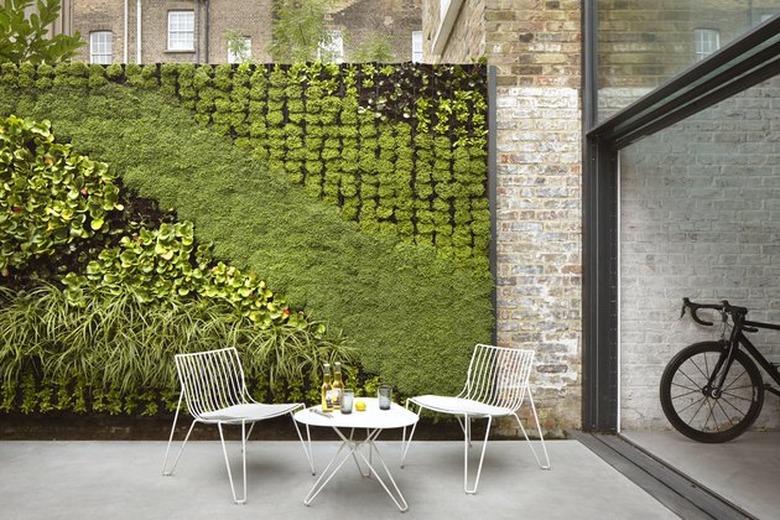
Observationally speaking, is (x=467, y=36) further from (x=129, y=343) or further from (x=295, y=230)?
(x=129, y=343)

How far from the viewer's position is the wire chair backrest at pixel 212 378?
3.94 metres

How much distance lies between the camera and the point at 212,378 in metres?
4.22

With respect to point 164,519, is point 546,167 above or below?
above

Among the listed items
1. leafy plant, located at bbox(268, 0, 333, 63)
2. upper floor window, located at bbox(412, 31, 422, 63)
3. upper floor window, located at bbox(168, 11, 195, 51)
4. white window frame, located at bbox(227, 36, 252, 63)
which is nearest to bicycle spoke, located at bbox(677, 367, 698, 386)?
leafy plant, located at bbox(268, 0, 333, 63)

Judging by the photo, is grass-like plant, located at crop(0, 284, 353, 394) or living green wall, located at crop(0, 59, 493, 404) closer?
grass-like plant, located at crop(0, 284, 353, 394)

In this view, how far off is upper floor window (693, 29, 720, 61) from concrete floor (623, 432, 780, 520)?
222 centimetres

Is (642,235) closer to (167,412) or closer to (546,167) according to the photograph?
(546,167)

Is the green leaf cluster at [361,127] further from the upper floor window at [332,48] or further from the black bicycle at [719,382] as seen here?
the upper floor window at [332,48]

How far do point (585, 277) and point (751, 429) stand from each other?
1502 millimetres

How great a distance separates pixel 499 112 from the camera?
4812mm

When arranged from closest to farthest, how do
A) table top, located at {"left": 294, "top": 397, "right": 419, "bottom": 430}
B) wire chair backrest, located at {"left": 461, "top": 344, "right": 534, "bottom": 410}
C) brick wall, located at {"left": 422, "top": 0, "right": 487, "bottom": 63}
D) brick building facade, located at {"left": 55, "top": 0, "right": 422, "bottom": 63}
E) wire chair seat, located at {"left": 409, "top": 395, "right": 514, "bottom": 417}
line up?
table top, located at {"left": 294, "top": 397, "right": 419, "bottom": 430}
wire chair seat, located at {"left": 409, "top": 395, "right": 514, "bottom": 417}
wire chair backrest, located at {"left": 461, "top": 344, "right": 534, "bottom": 410}
brick wall, located at {"left": 422, "top": 0, "right": 487, "bottom": 63}
brick building facade, located at {"left": 55, "top": 0, "right": 422, "bottom": 63}

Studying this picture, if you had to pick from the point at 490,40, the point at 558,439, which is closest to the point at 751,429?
the point at 558,439

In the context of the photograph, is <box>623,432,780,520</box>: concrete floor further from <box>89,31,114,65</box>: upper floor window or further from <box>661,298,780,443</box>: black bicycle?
<box>89,31,114,65</box>: upper floor window

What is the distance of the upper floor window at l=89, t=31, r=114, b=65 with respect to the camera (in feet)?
56.9
